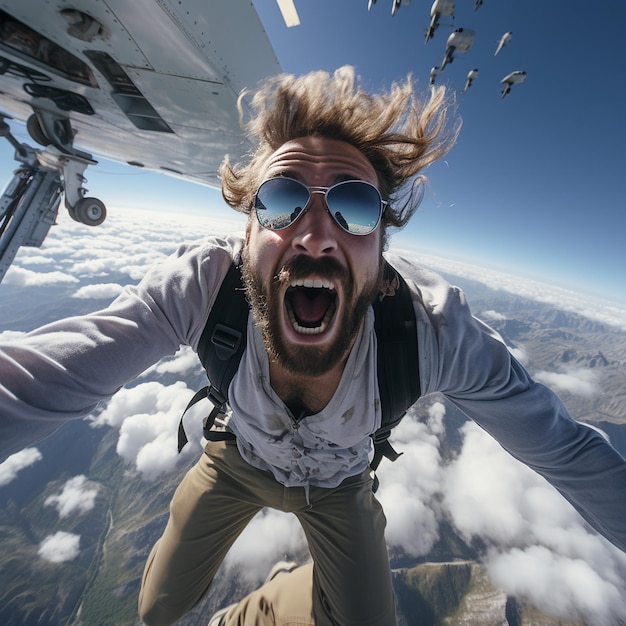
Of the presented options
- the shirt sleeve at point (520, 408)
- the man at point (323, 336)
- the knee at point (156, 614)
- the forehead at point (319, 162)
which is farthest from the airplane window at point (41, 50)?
the knee at point (156, 614)

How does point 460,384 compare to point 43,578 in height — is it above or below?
above

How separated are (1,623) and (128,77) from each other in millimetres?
132980

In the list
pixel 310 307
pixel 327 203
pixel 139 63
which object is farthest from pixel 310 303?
pixel 139 63

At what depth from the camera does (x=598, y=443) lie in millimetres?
A: 1945

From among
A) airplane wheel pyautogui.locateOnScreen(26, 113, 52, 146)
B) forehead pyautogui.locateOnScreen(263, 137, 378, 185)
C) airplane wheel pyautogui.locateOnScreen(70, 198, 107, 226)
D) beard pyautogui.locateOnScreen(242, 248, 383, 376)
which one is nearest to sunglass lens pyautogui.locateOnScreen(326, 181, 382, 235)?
forehead pyautogui.locateOnScreen(263, 137, 378, 185)

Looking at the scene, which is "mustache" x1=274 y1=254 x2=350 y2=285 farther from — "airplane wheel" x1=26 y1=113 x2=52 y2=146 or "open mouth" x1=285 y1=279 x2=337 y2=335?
"airplane wheel" x1=26 y1=113 x2=52 y2=146

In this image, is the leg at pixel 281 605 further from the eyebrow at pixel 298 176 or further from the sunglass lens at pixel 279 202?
the eyebrow at pixel 298 176

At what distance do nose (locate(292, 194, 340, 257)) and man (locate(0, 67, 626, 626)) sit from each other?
0.04ft

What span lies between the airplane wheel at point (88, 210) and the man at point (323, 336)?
5352 millimetres

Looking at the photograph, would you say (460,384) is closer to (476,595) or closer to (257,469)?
(257,469)

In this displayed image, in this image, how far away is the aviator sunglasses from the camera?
1.96 meters

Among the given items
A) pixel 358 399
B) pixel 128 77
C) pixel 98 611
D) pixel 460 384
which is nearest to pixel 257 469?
pixel 358 399

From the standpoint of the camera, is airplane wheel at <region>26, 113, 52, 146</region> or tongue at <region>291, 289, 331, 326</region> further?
airplane wheel at <region>26, 113, 52, 146</region>

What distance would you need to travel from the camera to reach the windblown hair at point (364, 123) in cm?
229
